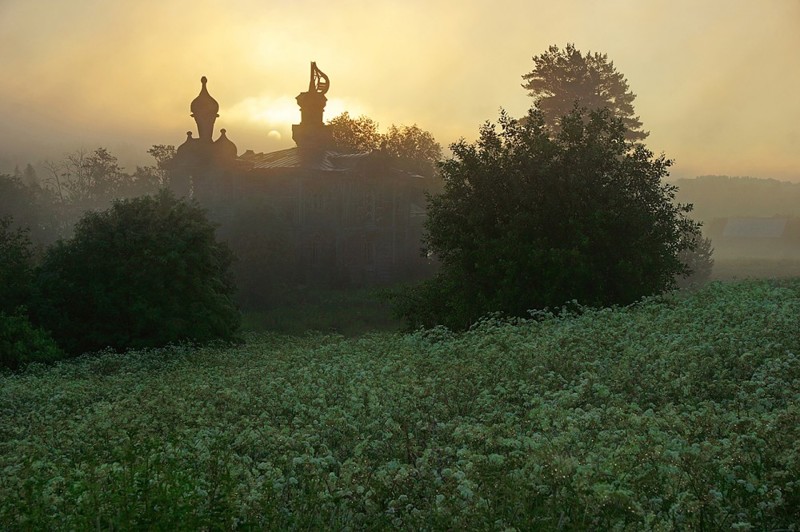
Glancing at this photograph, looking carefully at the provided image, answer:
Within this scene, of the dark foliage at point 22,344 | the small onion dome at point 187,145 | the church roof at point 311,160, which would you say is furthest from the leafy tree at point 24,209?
the dark foliage at point 22,344

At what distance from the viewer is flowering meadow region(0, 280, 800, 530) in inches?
308

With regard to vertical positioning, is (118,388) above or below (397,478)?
below

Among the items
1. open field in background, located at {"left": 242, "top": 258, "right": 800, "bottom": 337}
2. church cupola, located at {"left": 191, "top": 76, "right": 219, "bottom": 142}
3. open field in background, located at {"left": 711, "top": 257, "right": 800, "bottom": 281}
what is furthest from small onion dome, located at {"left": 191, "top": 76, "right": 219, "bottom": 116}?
open field in background, located at {"left": 711, "top": 257, "right": 800, "bottom": 281}

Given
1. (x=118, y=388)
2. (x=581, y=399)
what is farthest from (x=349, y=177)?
(x=581, y=399)

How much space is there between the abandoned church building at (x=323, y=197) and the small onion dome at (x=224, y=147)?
8 centimetres

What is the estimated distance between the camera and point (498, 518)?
7.65 meters

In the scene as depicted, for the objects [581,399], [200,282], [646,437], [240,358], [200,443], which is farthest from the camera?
Result: [200,282]

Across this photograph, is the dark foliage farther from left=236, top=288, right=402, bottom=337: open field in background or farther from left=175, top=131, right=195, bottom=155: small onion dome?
left=175, top=131, right=195, bottom=155: small onion dome

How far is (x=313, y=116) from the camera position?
67.7 m

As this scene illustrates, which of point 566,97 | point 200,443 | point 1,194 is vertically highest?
point 566,97

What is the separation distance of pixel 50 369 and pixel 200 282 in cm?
811

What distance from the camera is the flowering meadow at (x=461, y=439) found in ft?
25.7

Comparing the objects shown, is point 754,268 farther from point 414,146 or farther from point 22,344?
point 22,344

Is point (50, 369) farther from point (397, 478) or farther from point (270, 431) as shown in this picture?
point (397, 478)
